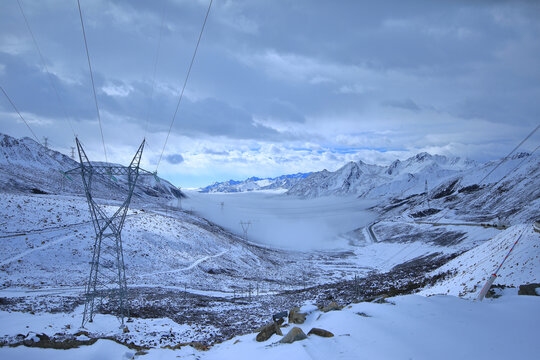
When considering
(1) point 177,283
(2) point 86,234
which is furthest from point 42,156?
(1) point 177,283

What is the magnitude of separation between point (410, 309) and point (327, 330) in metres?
4.43

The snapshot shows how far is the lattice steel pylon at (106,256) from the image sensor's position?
2005 cm

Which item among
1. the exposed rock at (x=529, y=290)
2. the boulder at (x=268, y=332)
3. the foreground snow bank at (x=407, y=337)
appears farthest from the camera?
the exposed rock at (x=529, y=290)

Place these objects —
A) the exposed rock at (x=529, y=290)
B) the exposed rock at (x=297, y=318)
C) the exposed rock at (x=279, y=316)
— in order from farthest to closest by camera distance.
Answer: the exposed rock at (x=279, y=316) → the exposed rock at (x=529, y=290) → the exposed rock at (x=297, y=318)

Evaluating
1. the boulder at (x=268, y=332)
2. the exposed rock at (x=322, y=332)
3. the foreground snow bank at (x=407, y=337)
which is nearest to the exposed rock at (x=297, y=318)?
the foreground snow bank at (x=407, y=337)

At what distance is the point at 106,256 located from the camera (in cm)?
4775

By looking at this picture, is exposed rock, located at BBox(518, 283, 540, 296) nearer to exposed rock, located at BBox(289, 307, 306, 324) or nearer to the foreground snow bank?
the foreground snow bank

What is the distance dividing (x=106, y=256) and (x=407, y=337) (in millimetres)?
48478

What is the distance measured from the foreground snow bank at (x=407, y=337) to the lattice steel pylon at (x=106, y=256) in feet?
30.9

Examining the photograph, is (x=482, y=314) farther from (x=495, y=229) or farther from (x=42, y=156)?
(x=42, y=156)

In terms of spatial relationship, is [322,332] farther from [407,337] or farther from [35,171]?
[35,171]

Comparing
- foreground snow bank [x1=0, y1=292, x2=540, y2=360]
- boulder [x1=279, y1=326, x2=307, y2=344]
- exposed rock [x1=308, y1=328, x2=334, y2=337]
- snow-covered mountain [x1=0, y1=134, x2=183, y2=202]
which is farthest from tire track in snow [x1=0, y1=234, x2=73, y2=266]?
snow-covered mountain [x1=0, y1=134, x2=183, y2=202]

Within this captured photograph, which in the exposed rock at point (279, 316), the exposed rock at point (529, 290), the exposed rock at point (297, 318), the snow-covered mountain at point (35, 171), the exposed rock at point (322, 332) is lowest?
the exposed rock at point (279, 316)

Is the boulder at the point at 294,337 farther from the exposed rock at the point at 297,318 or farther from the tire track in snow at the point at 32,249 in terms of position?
the tire track in snow at the point at 32,249
